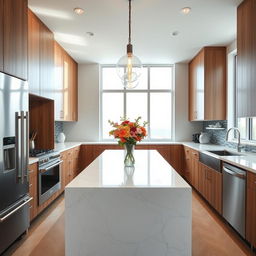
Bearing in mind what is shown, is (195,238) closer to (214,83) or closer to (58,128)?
(214,83)

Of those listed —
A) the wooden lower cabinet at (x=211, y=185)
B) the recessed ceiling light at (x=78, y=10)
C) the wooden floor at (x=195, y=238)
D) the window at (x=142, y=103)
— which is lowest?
the wooden floor at (x=195, y=238)

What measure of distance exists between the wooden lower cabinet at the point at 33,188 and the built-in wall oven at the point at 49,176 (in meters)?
0.07

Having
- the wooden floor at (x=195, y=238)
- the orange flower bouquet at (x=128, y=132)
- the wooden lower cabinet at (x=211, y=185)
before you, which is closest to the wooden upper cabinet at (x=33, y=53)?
the orange flower bouquet at (x=128, y=132)

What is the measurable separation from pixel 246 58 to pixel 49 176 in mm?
3110

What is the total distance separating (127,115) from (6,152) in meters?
3.59

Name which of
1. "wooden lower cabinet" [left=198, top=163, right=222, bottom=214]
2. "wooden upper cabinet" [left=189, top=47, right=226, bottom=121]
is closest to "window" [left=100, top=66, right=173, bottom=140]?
"wooden upper cabinet" [left=189, top=47, right=226, bottom=121]

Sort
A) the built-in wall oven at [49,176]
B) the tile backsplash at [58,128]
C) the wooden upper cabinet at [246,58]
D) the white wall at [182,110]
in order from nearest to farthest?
1. the wooden upper cabinet at [246,58]
2. the built-in wall oven at [49,176]
3. the tile backsplash at [58,128]
4. the white wall at [182,110]

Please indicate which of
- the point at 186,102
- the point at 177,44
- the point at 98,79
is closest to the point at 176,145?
the point at 186,102

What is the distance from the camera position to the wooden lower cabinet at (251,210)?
192cm

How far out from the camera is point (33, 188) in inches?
99.4

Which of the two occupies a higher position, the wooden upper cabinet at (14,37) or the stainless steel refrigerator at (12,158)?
the wooden upper cabinet at (14,37)

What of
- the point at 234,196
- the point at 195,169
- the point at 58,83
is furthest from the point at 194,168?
the point at 58,83

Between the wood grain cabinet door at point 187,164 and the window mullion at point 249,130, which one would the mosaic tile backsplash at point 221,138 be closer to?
the window mullion at point 249,130

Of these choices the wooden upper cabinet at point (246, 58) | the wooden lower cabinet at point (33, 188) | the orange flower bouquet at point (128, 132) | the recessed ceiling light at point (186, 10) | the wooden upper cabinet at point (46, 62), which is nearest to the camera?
the orange flower bouquet at point (128, 132)
